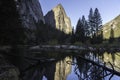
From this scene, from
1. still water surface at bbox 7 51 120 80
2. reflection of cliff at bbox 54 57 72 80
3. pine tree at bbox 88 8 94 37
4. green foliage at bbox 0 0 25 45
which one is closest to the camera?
still water surface at bbox 7 51 120 80

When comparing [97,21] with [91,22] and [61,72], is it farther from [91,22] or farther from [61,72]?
[61,72]

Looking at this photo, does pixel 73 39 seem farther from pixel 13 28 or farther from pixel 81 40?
pixel 13 28

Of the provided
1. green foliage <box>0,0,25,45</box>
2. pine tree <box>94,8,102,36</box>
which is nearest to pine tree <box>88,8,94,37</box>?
pine tree <box>94,8,102,36</box>

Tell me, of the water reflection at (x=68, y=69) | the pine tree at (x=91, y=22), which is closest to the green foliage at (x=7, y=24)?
the water reflection at (x=68, y=69)

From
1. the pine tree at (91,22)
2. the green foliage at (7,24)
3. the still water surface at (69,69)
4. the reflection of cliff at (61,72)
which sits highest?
the pine tree at (91,22)

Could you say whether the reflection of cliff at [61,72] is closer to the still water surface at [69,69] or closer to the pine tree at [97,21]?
the still water surface at [69,69]

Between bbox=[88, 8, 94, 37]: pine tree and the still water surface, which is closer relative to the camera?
the still water surface

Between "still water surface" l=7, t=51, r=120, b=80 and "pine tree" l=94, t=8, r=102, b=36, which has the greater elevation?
"pine tree" l=94, t=8, r=102, b=36

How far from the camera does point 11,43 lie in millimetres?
36500

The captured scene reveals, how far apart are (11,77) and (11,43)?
24184 mm

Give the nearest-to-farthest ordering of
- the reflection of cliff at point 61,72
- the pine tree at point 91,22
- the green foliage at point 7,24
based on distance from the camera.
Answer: the reflection of cliff at point 61,72
the green foliage at point 7,24
the pine tree at point 91,22

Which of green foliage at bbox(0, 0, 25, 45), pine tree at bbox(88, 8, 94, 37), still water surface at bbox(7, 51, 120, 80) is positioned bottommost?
still water surface at bbox(7, 51, 120, 80)

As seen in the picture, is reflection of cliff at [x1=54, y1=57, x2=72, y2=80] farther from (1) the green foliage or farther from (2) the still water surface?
(1) the green foliage

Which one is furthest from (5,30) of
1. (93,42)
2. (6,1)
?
(93,42)
